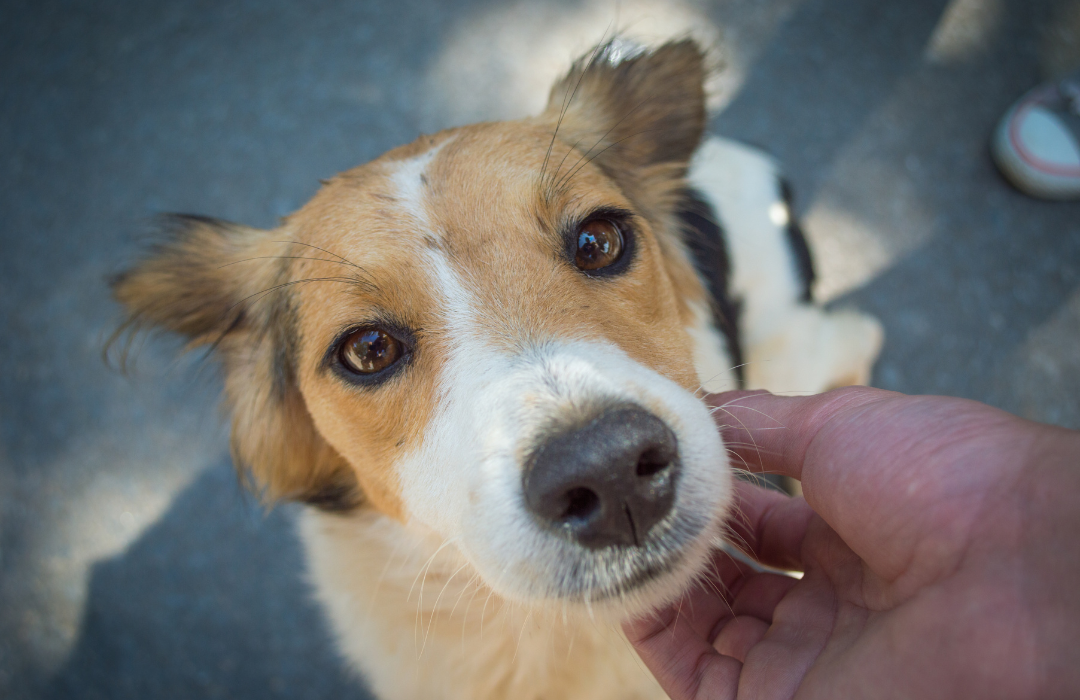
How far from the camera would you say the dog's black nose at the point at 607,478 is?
1.14 m

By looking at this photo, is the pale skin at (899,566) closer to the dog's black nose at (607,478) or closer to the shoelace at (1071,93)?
the dog's black nose at (607,478)

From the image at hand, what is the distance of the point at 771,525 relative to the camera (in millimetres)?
1830

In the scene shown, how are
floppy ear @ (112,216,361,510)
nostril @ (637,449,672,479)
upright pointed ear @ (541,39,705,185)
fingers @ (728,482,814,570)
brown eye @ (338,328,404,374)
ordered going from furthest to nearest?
upright pointed ear @ (541,39,705,185) < floppy ear @ (112,216,361,510) < fingers @ (728,482,814,570) < brown eye @ (338,328,404,374) < nostril @ (637,449,672,479)

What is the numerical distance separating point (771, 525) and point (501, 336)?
1048 millimetres

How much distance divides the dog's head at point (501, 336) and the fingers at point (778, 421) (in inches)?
7.8

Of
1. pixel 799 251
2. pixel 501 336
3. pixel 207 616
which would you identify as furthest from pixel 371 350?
pixel 207 616

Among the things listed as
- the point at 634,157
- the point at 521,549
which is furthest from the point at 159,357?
the point at 521,549

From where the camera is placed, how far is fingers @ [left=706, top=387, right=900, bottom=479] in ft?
4.79

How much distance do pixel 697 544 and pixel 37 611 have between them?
3699mm

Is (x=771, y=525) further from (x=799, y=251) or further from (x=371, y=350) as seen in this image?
(x=799, y=251)

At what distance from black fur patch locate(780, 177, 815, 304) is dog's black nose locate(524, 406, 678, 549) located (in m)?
1.93

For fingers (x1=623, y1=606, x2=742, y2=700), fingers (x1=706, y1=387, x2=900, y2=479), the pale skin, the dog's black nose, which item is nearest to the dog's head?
the dog's black nose

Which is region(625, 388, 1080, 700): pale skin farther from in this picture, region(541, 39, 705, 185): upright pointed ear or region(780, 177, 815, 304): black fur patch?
region(780, 177, 815, 304): black fur patch

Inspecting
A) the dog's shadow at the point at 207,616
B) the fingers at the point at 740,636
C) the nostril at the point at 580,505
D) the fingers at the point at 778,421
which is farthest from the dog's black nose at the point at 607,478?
the dog's shadow at the point at 207,616
